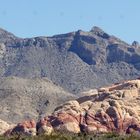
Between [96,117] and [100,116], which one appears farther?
[96,117]

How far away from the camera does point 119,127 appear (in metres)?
104

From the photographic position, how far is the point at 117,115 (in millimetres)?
105250

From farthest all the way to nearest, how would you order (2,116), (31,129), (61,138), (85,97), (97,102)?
(2,116)
(85,97)
(97,102)
(31,129)
(61,138)

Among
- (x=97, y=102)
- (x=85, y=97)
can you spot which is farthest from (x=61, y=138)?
(x=85, y=97)

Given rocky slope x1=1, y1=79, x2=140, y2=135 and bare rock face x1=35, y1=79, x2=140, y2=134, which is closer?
rocky slope x1=1, y1=79, x2=140, y2=135

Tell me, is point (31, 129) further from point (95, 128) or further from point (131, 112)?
point (131, 112)

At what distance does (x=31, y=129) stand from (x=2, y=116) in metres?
96.3

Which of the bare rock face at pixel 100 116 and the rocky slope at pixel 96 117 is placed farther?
the bare rock face at pixel 100 116

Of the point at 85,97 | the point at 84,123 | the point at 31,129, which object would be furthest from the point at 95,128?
the point at 85,97

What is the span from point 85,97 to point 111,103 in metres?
14.9

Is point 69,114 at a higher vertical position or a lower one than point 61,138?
higher

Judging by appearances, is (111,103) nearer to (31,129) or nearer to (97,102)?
(97,102)

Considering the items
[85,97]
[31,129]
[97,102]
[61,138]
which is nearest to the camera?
[61,138]

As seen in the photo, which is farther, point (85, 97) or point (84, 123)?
point (85, 97)
